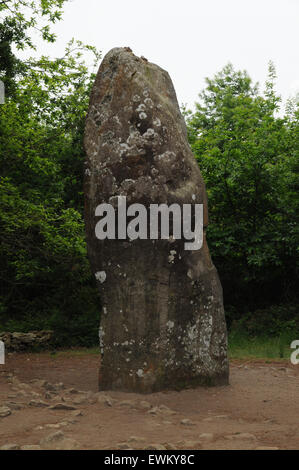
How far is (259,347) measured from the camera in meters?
13.0

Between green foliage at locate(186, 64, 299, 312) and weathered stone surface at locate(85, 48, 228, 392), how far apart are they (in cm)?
758

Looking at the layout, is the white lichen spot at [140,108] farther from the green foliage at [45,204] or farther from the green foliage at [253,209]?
the green foliage at [253,209]

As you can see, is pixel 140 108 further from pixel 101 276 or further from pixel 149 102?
pixel 101 276

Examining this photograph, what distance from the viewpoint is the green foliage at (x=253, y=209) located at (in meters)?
15.1

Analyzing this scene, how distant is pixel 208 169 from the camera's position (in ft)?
52.9

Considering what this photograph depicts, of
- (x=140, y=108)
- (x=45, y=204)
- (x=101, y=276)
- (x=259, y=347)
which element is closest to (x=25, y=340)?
(x=45, y=204)

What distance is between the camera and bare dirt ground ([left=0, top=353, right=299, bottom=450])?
4.75 meters

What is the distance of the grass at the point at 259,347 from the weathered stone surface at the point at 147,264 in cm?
450

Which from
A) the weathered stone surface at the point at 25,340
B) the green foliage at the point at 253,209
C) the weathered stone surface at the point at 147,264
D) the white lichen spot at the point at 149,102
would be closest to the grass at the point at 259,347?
the green foliage at the point at 253,209

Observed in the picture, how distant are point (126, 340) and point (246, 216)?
32.2 ft

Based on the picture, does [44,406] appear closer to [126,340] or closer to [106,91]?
[126,340]

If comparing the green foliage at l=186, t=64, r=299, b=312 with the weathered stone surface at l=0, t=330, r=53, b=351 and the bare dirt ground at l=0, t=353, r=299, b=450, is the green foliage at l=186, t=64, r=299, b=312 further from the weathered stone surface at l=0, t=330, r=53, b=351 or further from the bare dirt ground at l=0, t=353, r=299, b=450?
the bare dirt ground at l=0, t=353, r=299, b=450

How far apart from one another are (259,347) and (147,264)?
6.83 m

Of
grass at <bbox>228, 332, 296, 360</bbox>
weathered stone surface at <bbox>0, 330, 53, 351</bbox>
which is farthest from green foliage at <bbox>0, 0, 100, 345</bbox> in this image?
grass at <bbox>228, 332, 296, 360</bbox>
